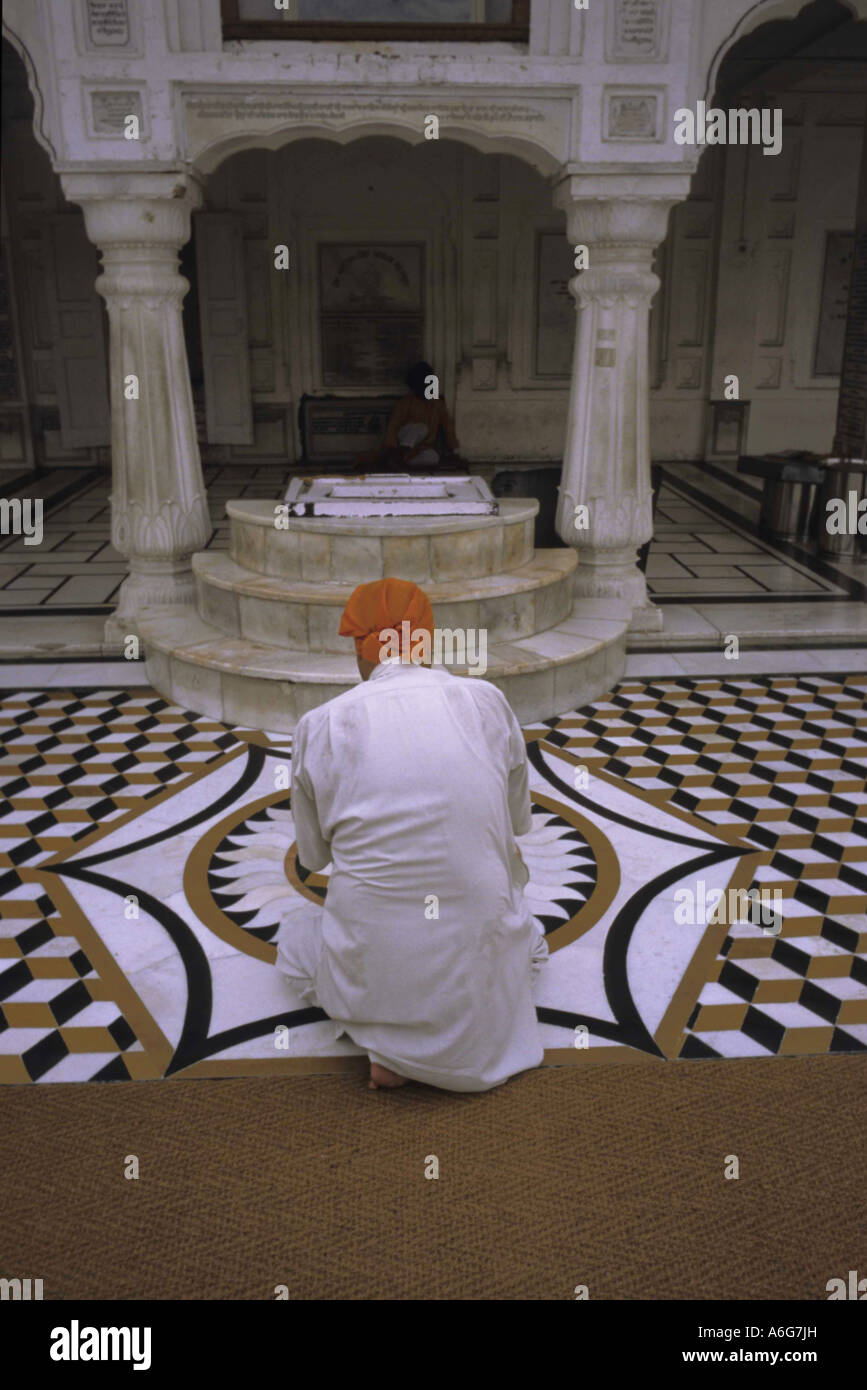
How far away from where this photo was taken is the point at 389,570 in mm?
4484

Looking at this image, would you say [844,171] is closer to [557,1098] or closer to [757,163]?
[757,163]

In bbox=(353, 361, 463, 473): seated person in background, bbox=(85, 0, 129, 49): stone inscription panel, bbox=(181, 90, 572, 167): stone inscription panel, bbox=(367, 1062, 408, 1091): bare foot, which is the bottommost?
bbox=(367, 1062, 408, 1091): bare foot

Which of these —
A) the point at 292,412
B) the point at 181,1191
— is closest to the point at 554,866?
the point at 181,1191

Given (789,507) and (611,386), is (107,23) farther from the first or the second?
(789,507)

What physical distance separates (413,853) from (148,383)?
3.18 meters

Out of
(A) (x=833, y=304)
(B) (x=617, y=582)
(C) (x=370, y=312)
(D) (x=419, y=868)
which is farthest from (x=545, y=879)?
(A) (x=833, y=304)

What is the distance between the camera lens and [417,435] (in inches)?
312

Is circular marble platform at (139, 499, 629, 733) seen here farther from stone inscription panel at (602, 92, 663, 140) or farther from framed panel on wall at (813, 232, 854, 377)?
framed panel on wall at (813, 232, 854, 377)

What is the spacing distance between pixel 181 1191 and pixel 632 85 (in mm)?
4198

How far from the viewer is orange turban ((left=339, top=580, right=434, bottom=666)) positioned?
2.17 metres

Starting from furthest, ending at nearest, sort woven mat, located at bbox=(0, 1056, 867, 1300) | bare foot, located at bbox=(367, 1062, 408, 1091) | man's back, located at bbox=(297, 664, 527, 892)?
bare foot, located at bbox=(367, 1062, 408, 1091)
man's back, located at bbox=(297, 664, 527, 892)
woven mat, located at bbox=(0, 1056, 867, 1300)

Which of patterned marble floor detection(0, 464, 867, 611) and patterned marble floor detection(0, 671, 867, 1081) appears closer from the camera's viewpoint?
patterned marble floor detection(0, 671, 867, 1081)

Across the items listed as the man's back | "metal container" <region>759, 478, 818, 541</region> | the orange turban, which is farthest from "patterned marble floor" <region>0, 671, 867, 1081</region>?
"metal container" <region>759, 478, 818, 541</region>

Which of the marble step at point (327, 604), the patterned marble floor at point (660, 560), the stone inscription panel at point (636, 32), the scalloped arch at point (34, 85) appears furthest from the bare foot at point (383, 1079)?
the stone inscription panel at point (636, 32)
